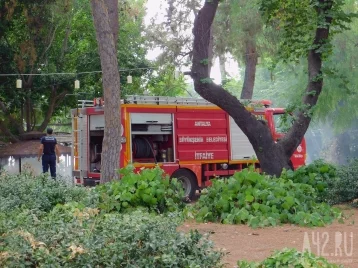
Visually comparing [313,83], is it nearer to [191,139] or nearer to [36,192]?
[191,139]

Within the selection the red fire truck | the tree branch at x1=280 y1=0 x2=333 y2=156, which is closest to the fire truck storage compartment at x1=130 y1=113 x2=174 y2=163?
the red fire truck

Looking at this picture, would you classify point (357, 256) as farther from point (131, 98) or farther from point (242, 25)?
point (242, 25)

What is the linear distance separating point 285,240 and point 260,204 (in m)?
1.73

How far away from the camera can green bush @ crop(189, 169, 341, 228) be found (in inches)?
425

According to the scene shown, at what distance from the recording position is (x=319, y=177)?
13.4 meters

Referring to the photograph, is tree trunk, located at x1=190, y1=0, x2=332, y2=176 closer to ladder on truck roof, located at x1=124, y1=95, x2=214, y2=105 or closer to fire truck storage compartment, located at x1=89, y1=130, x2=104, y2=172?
ladder on truck roof, located at x1=124, y1=95, x2=214, y2=105

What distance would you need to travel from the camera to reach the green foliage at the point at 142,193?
36.1 ft

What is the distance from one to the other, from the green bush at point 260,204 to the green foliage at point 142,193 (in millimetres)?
522

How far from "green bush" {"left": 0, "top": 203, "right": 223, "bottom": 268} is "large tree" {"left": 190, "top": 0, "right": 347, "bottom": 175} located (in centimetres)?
789

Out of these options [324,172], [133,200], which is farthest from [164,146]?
[133,200]

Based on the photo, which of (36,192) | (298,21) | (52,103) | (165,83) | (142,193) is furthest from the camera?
(165,83)

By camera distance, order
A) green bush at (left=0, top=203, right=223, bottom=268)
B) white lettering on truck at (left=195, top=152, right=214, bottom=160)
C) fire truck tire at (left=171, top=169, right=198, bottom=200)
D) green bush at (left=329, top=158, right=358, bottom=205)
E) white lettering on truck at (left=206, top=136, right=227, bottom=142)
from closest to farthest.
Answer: green bush at (left=0, top=203, right=223, bottom=268), green bush at (left=329, top=158, right=358, bottom=205), fire truck tire at (left=171, top=169, right=198, bottom=200), white lettering on truck at (left=195, top=152, right=214, bottom=160), white lettering on truck at (left=206, top=136, right=227, bottom=142)

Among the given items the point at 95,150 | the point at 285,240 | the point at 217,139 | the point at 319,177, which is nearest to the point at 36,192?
the point at 285,240

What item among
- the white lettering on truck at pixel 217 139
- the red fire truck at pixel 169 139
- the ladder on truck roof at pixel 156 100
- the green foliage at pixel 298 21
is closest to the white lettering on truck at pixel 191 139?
the red fire truck at pixel 169 139
